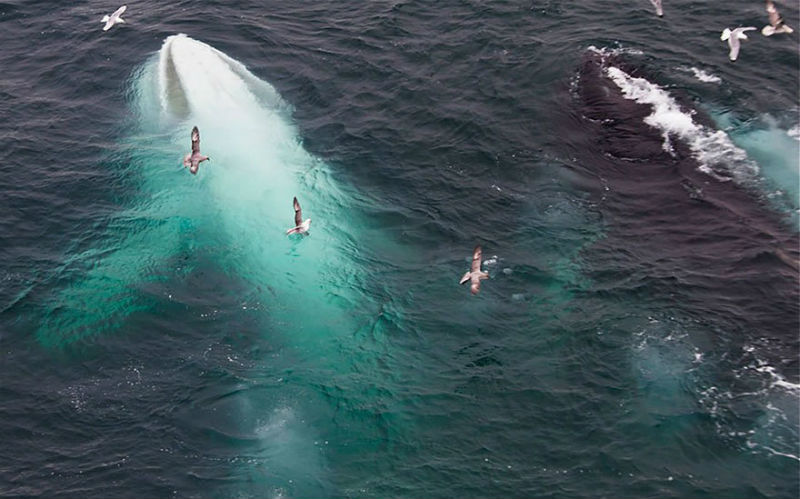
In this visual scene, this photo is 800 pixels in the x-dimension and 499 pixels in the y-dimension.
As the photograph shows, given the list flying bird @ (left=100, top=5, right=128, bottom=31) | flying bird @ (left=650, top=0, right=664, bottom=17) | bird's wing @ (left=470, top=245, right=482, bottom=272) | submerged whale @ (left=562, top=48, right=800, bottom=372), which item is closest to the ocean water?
submerged whale @ (left=562, top=48, right=800, bottom=372)

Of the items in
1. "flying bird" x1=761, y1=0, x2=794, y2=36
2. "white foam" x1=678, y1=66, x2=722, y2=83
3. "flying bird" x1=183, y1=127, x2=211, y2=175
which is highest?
"flying bird" x1=761, y1=0, x2=794, y2=36

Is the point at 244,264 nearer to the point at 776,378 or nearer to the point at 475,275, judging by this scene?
the point at 475,275

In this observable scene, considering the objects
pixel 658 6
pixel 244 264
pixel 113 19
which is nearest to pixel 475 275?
pixel 244 264

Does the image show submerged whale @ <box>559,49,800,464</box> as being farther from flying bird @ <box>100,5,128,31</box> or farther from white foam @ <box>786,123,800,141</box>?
flying bird @ <box>100,5,128,31</box>

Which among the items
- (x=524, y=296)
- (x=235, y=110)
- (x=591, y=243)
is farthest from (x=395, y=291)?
(x=235, y=110)

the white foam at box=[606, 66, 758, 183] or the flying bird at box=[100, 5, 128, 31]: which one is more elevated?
the flying bird at box=[100, 5, 128, 31]

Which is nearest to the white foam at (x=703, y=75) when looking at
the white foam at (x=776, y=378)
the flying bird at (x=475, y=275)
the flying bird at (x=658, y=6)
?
the flying bird at (x=658, y=6)

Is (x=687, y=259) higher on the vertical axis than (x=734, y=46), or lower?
lower
